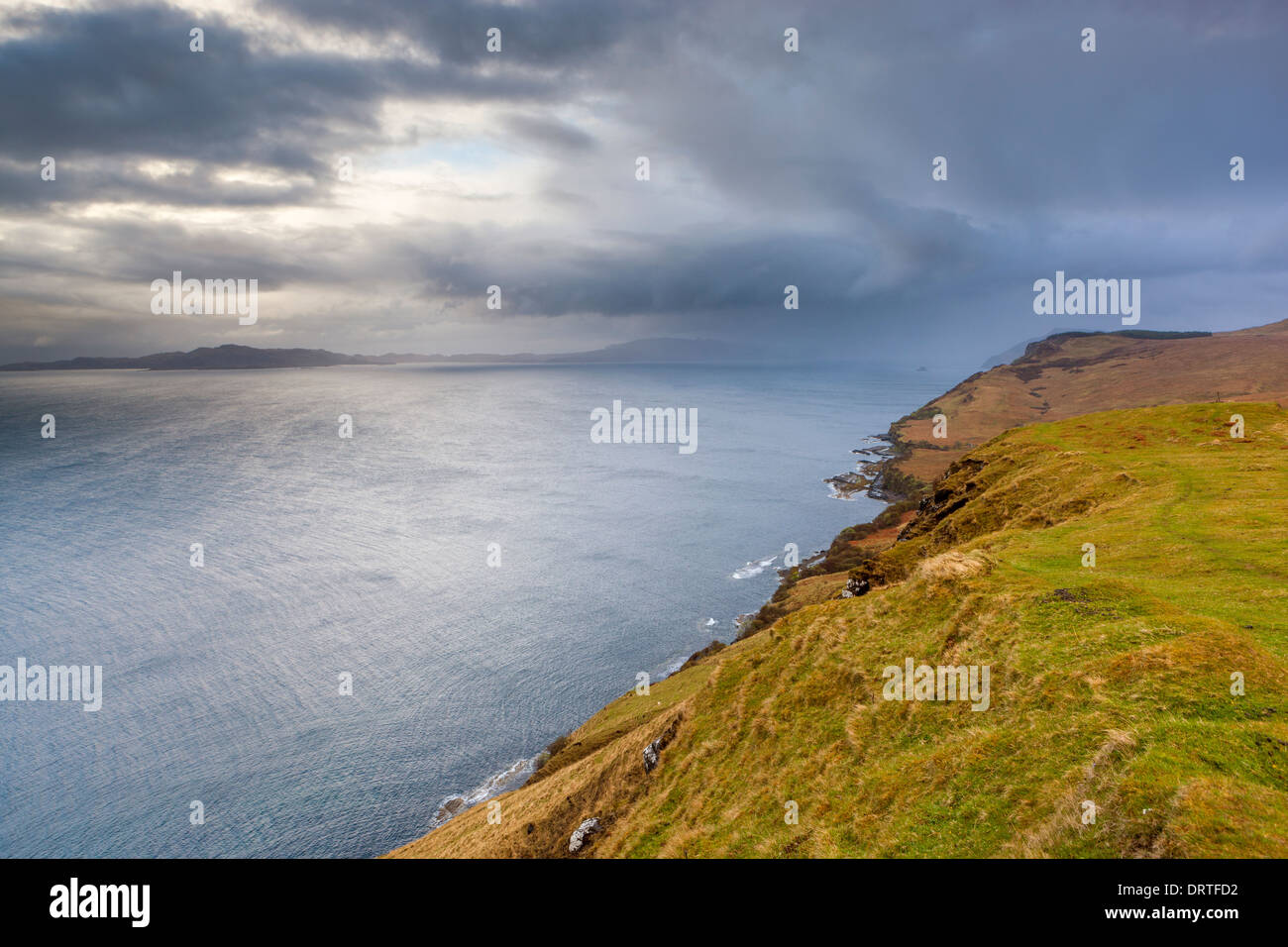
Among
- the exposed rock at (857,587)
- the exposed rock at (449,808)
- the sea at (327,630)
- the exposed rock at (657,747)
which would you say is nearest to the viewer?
the exposed rock at (657,747)

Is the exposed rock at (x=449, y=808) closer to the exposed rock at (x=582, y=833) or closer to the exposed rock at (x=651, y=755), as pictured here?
the exposed rock at (x=582, y=833)

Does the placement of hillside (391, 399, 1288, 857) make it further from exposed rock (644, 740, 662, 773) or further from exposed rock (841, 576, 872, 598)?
exposed rock (841, 576, 872, 598)

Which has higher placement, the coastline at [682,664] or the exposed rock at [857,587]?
the exposed rock at [857,587]

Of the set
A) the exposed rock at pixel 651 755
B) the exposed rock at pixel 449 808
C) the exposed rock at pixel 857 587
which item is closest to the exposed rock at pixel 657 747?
the exposed rock at pixel 651 755

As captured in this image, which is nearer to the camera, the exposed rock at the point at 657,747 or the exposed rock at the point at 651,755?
the exposed rock at the point at 651,755
